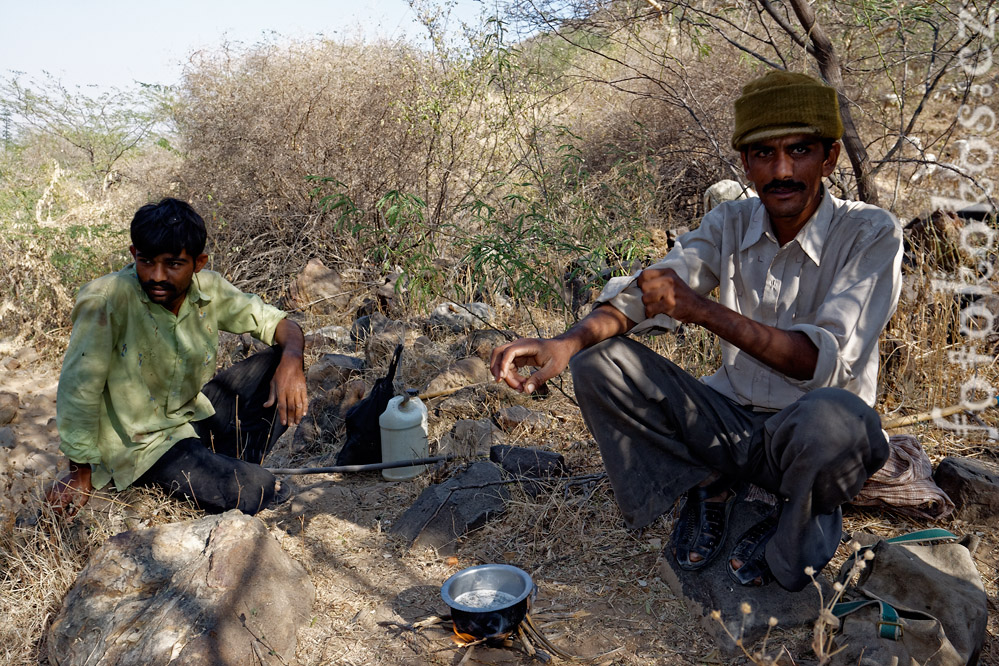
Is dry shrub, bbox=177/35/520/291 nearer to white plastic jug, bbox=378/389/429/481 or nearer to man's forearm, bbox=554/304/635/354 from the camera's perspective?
white plastic jug, bbox=378/389/429/481

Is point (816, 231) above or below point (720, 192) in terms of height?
above

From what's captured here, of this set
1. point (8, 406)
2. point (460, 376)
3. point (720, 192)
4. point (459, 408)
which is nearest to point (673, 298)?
point (459, 408)

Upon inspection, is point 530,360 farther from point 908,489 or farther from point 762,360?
point 908,489

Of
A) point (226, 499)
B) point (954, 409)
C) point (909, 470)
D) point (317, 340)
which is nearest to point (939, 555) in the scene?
point (909, 470)

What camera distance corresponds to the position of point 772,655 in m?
2.25

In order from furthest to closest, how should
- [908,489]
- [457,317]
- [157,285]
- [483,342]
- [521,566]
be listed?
[457,317] → [483,342] → [157,285] → [521,566] → [908,489]

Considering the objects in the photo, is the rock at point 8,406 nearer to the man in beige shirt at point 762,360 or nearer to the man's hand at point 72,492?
the man's hand at point 72,492

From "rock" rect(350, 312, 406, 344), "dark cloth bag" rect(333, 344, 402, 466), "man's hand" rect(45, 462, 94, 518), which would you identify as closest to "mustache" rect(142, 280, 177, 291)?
"man's hand" rect(45, 462, 94, 518)

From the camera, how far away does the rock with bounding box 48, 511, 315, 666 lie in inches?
89.5

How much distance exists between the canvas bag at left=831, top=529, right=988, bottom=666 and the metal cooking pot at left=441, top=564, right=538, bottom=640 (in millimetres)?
924

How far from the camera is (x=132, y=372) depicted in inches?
122

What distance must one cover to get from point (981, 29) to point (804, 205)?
2511 mm

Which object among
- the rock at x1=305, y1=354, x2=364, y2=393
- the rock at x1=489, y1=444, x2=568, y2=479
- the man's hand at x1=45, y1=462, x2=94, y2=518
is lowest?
the rock at x1=305, y1=354, x2=364, y2=393

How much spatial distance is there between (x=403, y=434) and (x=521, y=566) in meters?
1.17
